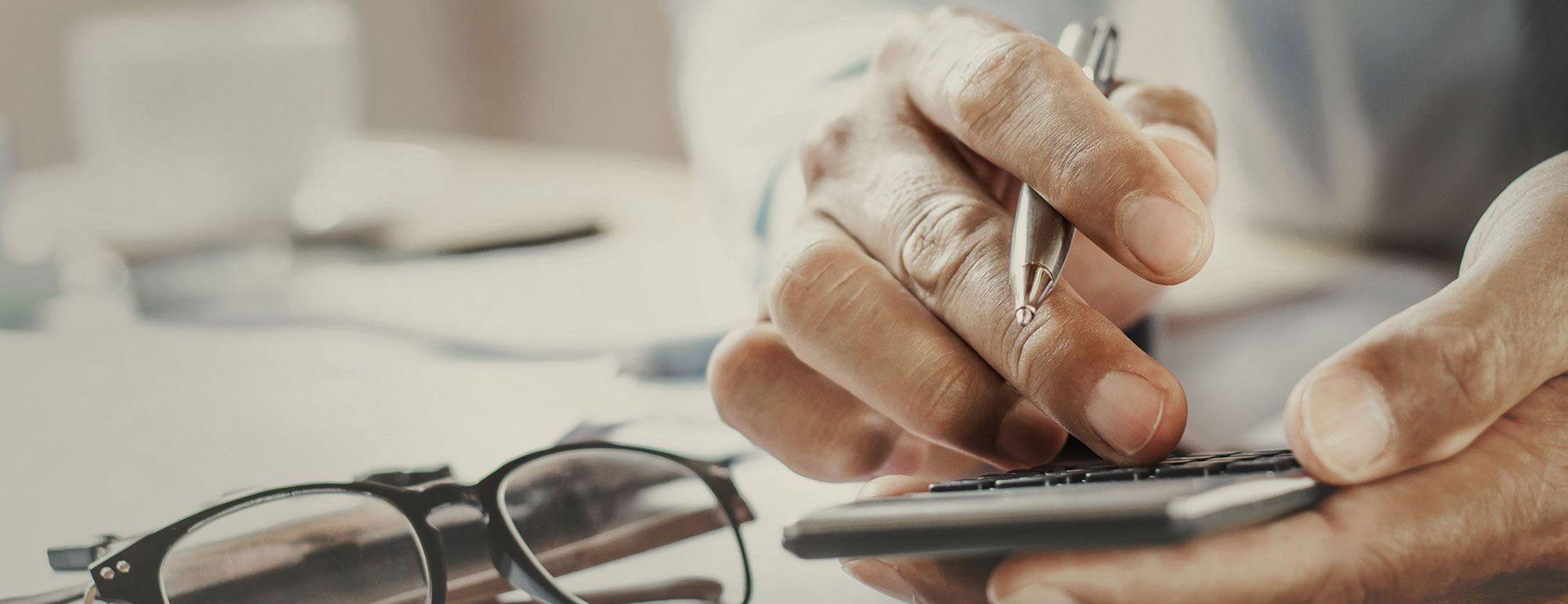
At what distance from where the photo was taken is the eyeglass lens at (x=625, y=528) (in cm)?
29

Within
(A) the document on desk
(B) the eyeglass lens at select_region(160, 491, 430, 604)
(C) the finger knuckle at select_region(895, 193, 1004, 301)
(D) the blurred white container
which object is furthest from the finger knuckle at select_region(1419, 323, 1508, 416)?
(D) the blurred white container

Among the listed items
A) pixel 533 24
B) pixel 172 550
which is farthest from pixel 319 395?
pixel 533 24

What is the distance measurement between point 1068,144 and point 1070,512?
126mm

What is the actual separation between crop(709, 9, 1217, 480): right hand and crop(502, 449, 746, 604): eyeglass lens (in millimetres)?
36

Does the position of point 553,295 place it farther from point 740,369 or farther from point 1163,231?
point 1163,231

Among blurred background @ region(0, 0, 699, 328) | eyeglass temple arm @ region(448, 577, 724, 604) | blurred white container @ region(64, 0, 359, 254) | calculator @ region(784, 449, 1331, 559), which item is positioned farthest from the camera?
blurred background @ region(0, 0, 699, 328)

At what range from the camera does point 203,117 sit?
75 centimetres

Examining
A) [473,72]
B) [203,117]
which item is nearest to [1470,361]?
[203,117]

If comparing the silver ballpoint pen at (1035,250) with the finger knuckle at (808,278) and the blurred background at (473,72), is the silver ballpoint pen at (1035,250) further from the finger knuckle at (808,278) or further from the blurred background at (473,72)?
the blurred background at (473,72)

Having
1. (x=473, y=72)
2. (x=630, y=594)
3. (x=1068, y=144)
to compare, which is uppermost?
(x=473, y=72)

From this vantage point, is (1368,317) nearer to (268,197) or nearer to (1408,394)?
(1408,394)

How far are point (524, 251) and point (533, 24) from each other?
1.21 meters

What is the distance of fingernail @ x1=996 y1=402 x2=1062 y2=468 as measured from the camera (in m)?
→ 0.29

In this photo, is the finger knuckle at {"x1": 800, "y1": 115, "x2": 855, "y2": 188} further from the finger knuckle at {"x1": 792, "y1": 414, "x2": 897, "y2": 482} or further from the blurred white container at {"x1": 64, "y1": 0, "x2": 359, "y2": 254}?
the blurred white container at {"x1": 64, "y1": 0, "x2": 359, "y2": 254}
